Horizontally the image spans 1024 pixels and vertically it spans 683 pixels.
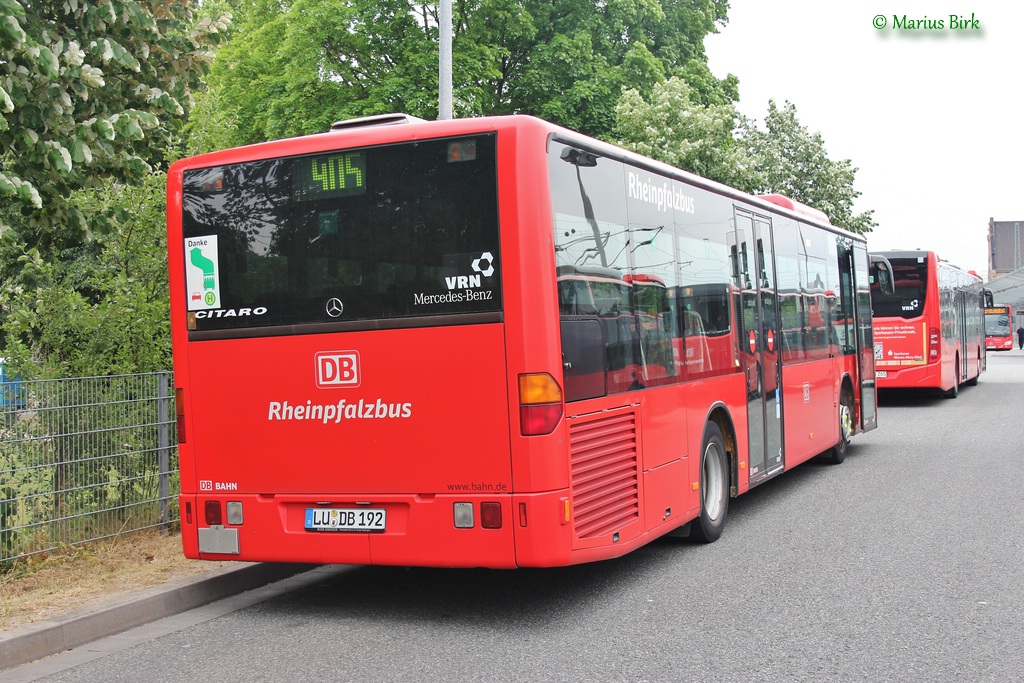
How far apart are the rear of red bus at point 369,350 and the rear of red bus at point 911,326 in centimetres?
1857

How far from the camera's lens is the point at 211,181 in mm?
7340

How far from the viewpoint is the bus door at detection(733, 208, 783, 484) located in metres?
10.2

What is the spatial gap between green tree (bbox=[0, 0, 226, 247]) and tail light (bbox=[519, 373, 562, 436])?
4075mm

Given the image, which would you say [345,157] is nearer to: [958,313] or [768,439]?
[768,439]

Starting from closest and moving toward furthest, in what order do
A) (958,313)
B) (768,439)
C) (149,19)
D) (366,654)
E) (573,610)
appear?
(366,654)
(573,610)
(149,19)
(768,439)
(958,313)

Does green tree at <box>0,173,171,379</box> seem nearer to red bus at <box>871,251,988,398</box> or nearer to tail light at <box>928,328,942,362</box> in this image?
red bus at <box>871,251,988,398</box>

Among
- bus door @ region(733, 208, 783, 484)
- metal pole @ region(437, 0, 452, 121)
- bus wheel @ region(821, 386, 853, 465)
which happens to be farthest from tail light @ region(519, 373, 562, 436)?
bus wheel @ region(821, 386, 853, 465)

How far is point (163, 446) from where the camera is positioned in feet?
30.8

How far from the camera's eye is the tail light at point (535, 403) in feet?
21.2

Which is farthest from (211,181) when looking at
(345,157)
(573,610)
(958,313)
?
(958,313)

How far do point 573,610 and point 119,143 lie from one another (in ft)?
19.0

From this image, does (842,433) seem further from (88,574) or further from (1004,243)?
(1004,243)

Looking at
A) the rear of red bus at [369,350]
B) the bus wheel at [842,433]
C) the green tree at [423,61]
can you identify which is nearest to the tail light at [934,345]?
the bus wheel at [842,433]

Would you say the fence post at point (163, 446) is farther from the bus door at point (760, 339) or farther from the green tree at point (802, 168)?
Result: the green tree at point (802, 168)
